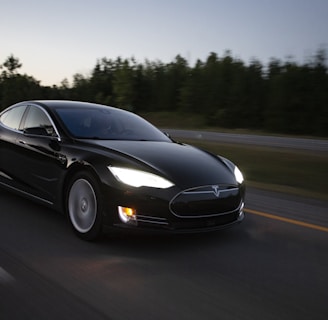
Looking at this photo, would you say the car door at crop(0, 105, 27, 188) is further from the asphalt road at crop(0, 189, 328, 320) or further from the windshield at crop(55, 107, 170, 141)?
the windshield at crop(55, 107, 170, 141)

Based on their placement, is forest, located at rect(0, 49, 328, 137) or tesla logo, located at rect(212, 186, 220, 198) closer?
tesla logo, located at rect(212, 186, 220, 198)

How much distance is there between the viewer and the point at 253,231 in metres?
5.53

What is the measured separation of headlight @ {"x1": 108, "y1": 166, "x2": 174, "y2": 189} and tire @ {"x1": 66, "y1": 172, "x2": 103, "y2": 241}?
290mm

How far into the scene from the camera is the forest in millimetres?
48375

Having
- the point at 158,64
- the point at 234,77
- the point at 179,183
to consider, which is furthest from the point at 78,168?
the point at 158,64

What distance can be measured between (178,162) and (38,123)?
2.10 meters

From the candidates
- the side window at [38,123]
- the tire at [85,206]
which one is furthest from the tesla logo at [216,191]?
the side window at [38,123]

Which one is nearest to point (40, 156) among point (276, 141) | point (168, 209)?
point (168, 209)

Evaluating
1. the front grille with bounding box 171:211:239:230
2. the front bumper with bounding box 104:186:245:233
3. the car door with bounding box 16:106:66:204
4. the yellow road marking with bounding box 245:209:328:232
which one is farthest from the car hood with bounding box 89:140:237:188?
the yellow road marking with bounding box 245:209:328:232

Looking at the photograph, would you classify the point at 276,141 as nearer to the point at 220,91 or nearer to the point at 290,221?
the point at 290,221

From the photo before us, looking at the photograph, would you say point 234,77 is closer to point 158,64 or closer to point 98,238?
point 158,64

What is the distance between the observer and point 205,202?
4695 millimetres

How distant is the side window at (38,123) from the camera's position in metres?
5.80

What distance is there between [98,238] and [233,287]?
5.21ft
